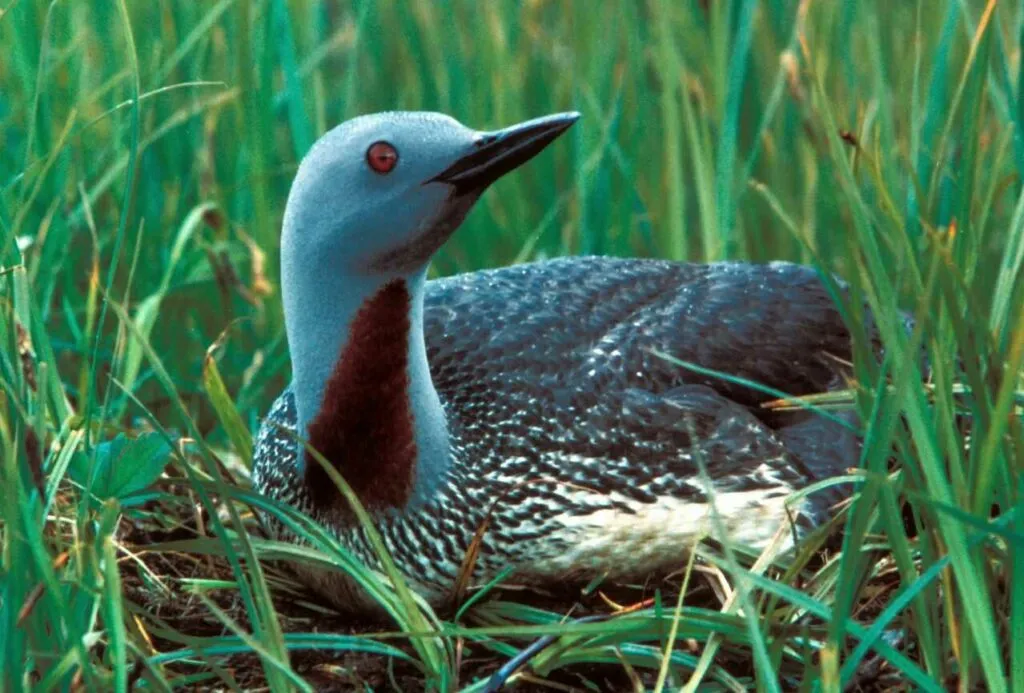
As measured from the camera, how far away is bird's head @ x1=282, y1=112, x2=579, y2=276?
2.76m

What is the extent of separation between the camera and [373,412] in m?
2.88

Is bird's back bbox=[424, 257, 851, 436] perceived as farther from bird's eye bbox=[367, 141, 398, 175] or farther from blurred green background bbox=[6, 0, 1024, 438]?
bird's eye bbox=[367, 141, 398, 175]

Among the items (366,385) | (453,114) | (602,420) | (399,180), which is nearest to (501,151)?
(399,180)

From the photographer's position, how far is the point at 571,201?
4527 millimetres

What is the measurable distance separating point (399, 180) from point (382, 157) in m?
0.05

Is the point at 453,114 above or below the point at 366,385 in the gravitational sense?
above

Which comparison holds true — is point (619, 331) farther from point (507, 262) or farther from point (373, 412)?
point (507, 262)

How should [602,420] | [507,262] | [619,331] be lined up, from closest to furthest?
[602,420] → [619,331] → [507,262]

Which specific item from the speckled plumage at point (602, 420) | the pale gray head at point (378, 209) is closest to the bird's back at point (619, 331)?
the speckled plumage at point (602, 420)

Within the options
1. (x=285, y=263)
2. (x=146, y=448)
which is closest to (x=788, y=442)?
(x=285, y=263)

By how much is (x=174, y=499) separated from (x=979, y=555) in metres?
1.34

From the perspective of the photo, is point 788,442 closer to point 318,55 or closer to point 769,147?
point 769,147

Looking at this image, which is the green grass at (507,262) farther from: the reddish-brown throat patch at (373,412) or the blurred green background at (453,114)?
Result: the reddish-brown throat patch at (373,412)

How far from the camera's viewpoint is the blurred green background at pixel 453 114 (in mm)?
3965
